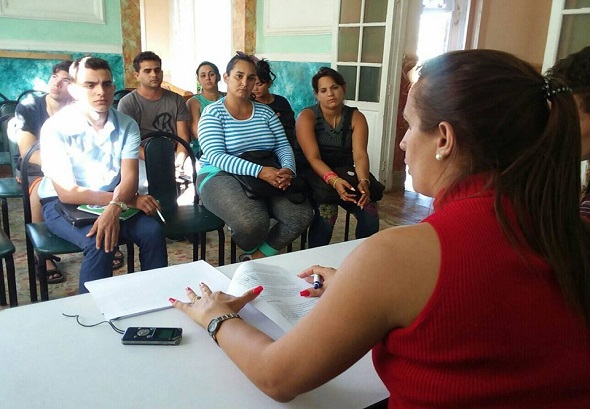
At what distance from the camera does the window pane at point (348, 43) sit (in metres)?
4.74

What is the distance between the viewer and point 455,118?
0.70 m

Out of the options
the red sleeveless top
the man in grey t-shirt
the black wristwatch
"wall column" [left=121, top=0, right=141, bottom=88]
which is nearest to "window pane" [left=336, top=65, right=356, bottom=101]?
the man in grey t-shirt

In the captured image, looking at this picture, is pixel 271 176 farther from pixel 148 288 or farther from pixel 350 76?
pixel 350 76

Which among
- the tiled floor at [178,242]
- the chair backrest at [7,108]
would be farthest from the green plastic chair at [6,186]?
the tiled floor at [178,242]

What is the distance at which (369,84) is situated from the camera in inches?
185

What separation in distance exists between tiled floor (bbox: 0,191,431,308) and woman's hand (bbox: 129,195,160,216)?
63cm

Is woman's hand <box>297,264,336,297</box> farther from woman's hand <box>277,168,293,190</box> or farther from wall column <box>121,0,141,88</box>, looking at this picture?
wall column <box>121,0,141,88</box>

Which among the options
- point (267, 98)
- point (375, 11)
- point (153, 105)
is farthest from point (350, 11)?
point (153, 105)

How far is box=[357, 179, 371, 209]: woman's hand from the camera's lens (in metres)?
2.57

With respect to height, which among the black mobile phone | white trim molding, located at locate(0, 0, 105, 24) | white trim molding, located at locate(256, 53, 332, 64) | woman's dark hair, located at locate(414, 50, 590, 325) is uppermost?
white trim molding, located at locate(0, 0, 105, 24)

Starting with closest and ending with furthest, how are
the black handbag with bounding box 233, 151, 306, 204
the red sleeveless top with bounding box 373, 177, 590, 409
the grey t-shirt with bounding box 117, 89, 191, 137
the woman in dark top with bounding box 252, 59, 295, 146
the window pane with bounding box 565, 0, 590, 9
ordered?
the red sleeveless top with bounding box 373, 177, 590, 409 → the black handbag with bounding box 233, 151, 306, 204 → the window pane with bounding box 565, 0, 590, 9 → the grey t-shirt with bounding box 117, 89, 191, 137 → the woman in dark top with bounding box 252, 59, 295, 146

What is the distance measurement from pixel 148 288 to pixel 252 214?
1.20 m

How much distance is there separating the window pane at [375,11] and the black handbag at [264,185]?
2.56m

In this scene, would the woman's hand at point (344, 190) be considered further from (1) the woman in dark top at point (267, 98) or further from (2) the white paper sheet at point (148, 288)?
(2) the white paper sheet at point (148, 288)
